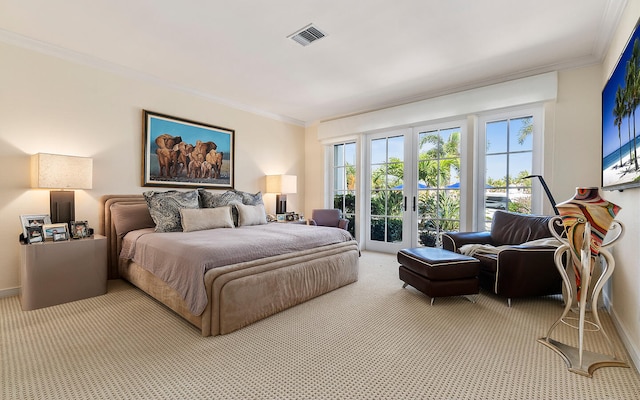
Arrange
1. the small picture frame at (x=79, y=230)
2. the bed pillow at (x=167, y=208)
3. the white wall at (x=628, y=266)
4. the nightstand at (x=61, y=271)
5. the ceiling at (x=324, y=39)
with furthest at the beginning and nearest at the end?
1. the bed pillow at (x=167, y=208)
2. the small picture frame at (x=79, y=230)
3. the nightstand at (x=61, y=271)
4. the ceiling at (x=324, y=39)
5. the white wall at (x=628, y=266)

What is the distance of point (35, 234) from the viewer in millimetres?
2516

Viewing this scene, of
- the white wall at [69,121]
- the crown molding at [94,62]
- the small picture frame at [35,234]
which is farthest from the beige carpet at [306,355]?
the crown molding at [94,62]

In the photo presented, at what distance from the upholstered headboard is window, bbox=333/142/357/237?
128 inches

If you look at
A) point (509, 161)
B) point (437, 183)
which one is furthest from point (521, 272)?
point (437, 183)

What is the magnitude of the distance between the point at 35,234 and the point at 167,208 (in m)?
1.08

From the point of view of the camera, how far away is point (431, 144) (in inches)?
171

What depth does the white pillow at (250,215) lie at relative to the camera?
12.1 ft

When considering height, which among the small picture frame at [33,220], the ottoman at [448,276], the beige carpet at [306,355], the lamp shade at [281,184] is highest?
the lamp shade at [281,184]

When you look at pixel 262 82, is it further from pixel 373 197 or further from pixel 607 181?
pixel 607 181

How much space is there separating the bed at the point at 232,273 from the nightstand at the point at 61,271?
29 cm

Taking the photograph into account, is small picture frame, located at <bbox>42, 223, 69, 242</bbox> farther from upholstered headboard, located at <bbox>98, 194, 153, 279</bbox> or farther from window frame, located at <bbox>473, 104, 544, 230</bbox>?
window frame, located at <bbox>473, 104, 544, 230</bbox>

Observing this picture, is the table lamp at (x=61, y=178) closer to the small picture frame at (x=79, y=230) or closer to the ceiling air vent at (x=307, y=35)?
the small picture frame at (x=79, y=230)

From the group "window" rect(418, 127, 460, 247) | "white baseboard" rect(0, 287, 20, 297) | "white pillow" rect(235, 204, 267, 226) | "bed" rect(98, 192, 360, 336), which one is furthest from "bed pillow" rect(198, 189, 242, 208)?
"window" rect(418, 127, 460, 247)

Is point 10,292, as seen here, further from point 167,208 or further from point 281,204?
point 281,204
